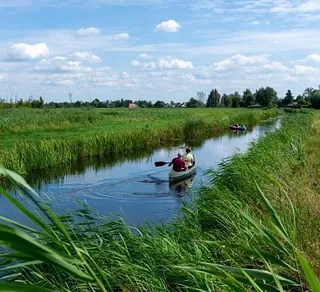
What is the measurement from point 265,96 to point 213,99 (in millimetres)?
19376

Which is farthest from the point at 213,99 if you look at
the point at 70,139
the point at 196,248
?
the point at 196,248

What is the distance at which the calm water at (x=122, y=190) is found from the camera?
1220 cm

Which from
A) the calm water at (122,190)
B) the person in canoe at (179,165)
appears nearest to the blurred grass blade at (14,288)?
the calm water at (122,190)

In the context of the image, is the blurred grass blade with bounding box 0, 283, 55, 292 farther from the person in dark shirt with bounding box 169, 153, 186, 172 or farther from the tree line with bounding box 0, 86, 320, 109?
the tree line with bounding box 0, 86, 320, 109

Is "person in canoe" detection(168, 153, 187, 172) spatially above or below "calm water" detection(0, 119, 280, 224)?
above

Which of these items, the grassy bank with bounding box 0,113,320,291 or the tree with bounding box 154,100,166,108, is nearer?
the grassy bank with bounding box 0,113,320,291

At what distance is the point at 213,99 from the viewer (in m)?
Answer: 121

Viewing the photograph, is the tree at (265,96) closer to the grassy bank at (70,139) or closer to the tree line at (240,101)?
the tree line at (240,101)

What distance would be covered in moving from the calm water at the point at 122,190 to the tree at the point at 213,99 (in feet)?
324

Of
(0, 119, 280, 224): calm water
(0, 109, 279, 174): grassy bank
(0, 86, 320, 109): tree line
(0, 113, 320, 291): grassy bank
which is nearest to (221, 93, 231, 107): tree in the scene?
(0, 86, 320, 109): tree line

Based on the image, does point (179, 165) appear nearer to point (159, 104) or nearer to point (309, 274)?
point (309, 274)

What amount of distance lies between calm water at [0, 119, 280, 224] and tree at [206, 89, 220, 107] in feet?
324

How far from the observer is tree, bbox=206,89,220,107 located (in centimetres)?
11962

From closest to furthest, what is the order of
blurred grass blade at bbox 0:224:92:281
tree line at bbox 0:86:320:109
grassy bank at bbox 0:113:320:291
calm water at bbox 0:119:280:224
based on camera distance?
blurred grass blade at bbox 0:224:92:281 < grassy bank at bbox 0:113:320:291 < calm water at bbox 0:119:280:224 < tree line at bbox 0:86:320:109
